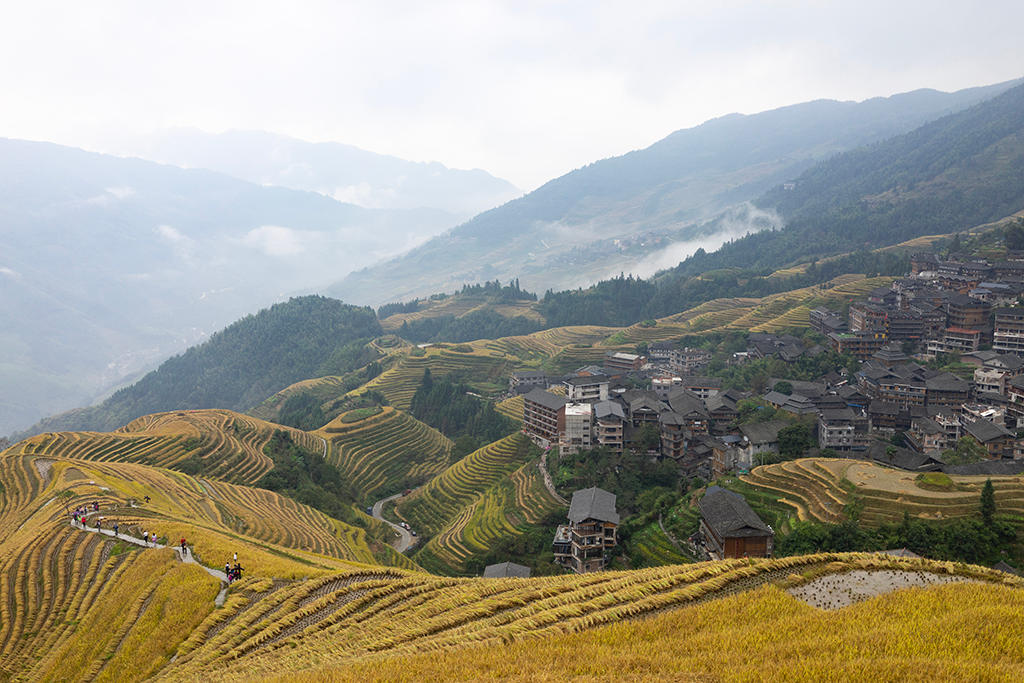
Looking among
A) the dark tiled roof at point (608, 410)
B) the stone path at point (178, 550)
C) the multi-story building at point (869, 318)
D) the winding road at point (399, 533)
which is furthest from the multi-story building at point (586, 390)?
the stone path at point (178, 550)

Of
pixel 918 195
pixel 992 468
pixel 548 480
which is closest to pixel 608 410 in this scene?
pixel 548 480

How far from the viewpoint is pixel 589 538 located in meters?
29.2

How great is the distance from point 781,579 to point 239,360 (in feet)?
384

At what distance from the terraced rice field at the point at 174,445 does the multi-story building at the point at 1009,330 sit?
5816cm

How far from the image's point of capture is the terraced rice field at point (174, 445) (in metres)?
35.7

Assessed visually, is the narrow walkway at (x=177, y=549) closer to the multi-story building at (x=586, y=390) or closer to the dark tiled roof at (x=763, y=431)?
the dark tiled roof at (x=763, y=431)

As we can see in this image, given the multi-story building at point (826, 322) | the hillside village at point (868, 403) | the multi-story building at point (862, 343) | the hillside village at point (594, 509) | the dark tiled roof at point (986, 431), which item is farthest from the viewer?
the multi-story building at point (826, 322)

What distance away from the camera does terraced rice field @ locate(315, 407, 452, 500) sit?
2057 inches

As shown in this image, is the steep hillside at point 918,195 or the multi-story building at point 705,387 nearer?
the multi-story building at point 705,387

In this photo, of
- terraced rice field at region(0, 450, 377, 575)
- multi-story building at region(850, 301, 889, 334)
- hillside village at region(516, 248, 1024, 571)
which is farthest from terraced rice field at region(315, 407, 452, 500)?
multi-story building at region(850, 301, 889, 334)

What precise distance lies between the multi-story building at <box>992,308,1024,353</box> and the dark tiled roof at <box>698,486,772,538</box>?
3674cm

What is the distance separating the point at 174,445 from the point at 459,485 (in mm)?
19939

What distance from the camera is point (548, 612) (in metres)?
12.8

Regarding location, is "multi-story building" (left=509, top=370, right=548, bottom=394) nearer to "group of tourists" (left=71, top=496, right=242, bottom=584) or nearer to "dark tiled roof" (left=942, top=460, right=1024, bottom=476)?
"dark tiled roof" (left=942, top=460, right=1024, bottom=476)
